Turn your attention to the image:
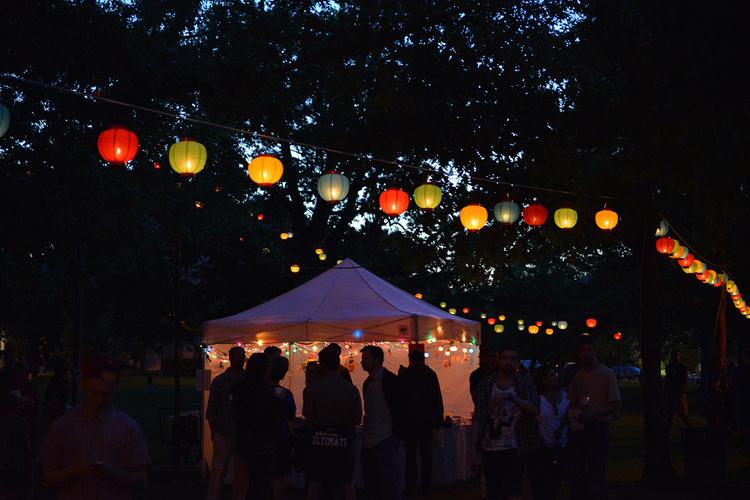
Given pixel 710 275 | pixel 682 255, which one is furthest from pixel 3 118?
pixel 710 275

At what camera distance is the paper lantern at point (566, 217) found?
15102mm

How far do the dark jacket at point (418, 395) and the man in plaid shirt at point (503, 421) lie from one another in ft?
12.4

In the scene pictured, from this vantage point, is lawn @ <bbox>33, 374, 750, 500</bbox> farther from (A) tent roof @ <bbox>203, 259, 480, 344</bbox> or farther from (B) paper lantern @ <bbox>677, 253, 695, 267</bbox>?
(B) paper lantern @ <bbox>677, 253, 695, 267</bbox>

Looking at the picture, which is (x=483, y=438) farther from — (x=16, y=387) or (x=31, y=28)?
(x=31, y=28)

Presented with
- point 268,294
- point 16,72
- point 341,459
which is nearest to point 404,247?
point 16,72

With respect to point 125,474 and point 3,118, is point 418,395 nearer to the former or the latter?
point 3,118

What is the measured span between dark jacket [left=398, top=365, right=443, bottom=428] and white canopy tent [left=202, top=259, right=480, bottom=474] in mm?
1773

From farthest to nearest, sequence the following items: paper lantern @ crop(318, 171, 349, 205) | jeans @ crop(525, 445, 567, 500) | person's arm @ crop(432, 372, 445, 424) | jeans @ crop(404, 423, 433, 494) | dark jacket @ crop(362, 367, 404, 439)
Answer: jeans @ crop(404, 423, 433, 494) < person's arm @ crop(432, 372, 445, 424) < paper lantern @ crop(318, 171, 349, 205) < dark jacket @ crop(362, 367, 404, 439) < jeans @ crop(525, 445, 567, 500)

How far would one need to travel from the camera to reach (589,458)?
34.7 feet

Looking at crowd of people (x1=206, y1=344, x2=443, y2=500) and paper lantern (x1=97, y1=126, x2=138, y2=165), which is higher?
paper lantern (x1=97, y1=126, x2=138, y2=165)

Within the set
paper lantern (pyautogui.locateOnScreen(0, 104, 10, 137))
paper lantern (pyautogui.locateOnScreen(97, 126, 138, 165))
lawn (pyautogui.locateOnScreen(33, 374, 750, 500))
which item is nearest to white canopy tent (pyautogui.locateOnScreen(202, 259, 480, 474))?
lawn (pyautogui.locateOnScreen(33, 374, 750, 500))

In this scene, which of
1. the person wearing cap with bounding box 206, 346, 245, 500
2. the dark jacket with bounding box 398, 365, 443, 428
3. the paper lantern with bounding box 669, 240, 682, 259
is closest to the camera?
the person wearing cap with bounding box 206, 346, 245, 500

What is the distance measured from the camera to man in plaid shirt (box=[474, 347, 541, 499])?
8.95 meters

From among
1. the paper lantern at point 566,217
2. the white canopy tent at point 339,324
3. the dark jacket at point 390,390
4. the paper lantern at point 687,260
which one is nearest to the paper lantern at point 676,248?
the paper lantern at point 687,260
